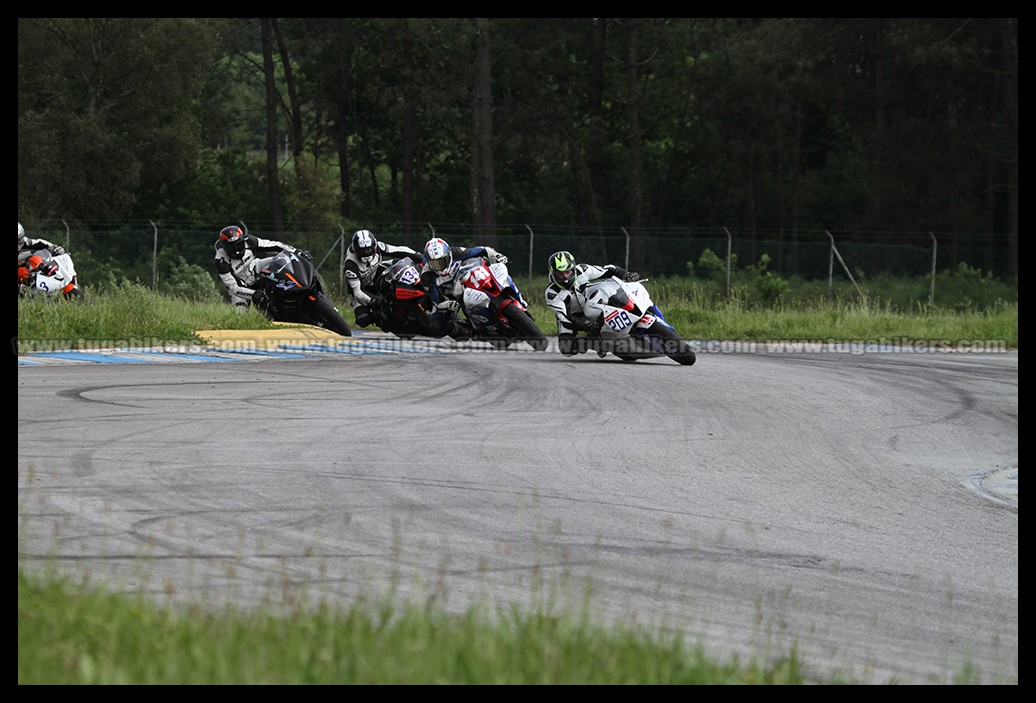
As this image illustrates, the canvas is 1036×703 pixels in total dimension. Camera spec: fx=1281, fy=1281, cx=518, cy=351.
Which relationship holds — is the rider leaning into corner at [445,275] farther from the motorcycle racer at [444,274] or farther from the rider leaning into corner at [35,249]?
the rider leaning into corner at [35,249]

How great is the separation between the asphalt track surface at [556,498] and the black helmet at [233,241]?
3.75 metres

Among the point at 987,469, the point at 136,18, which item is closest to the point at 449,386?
the point at 987,469

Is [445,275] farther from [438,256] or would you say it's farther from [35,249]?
[35,249]

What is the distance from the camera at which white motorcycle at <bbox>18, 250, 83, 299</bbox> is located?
63.9 ft

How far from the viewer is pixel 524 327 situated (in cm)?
1703

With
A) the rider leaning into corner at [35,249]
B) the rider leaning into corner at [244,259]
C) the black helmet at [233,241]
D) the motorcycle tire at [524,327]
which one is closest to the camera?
the motorcycle tire at [524,327]

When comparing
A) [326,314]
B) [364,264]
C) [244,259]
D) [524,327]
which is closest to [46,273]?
[244,259]

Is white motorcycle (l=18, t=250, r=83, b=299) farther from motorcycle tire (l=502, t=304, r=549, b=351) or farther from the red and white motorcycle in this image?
motorcycle tire (l=502, t=304, r=549, b=351)

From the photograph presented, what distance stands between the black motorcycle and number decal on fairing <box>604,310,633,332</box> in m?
4.31

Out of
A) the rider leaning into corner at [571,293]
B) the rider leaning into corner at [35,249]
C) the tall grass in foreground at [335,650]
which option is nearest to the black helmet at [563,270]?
the rider leaning into corner at [571,293]

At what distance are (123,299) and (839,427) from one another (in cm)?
1000

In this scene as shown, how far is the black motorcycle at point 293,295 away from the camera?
1791 cm

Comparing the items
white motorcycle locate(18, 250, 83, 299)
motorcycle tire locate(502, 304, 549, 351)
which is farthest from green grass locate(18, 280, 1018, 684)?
white motorcycle locate(18, 250, 83, 299)

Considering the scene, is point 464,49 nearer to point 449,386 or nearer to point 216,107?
point 216,107
